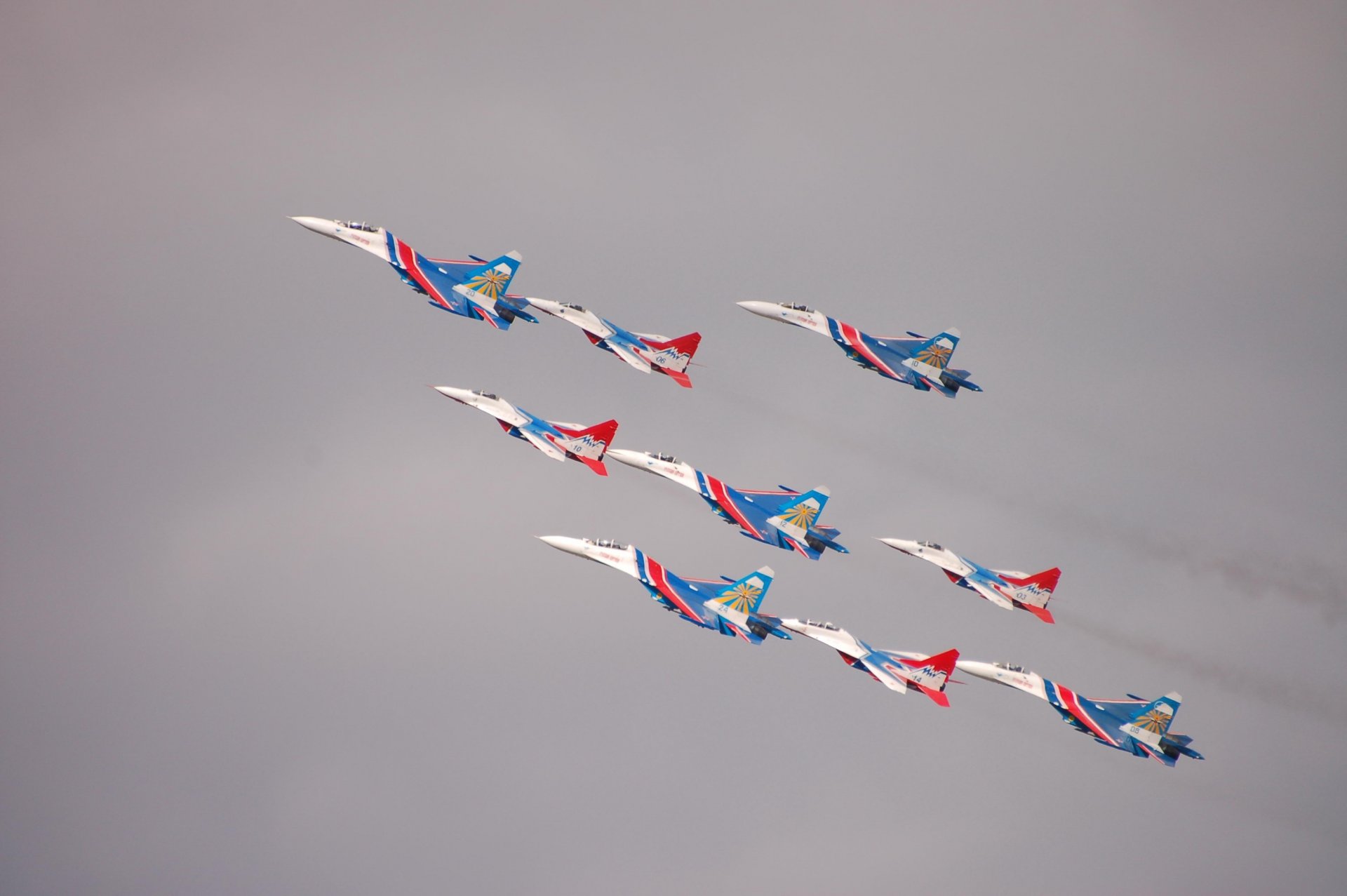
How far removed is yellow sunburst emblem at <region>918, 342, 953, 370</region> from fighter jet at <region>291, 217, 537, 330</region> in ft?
83.7

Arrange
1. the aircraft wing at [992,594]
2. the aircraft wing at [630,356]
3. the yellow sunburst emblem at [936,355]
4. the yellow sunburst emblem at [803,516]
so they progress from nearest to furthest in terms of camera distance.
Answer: the yellow sunburst emblem at [803,516] < the aircraft wing at [630,356] < the aircraft wing at [992,594] < the yellow sunburst emblem at [936,355]

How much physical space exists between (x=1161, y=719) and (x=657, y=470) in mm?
34983

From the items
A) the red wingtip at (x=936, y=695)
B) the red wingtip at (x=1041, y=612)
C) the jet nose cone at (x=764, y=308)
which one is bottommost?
the red wingtip at (x=936, y=695)

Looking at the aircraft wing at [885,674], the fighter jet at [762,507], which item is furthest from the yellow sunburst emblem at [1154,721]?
the fighter jet at [762,507]

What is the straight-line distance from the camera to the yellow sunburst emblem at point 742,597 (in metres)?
114

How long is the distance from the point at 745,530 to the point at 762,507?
6.23ft

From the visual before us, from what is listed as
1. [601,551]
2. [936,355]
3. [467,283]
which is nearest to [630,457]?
[601,551]

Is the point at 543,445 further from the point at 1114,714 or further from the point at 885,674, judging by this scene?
the point at 1114,714

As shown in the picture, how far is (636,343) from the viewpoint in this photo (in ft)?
398

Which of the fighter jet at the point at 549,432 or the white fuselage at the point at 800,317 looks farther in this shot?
the white fuselage at the point at 800,317

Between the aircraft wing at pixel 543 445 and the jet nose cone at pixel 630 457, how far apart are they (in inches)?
210

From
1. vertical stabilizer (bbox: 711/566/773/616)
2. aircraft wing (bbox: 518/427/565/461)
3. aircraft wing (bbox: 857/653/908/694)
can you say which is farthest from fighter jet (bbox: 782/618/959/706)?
aircraft wing (bbox: 518/427/565/461)

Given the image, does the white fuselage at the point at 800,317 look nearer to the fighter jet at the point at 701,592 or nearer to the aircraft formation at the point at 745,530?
the aircraft formation at the point at 745,530

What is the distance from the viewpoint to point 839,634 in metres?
117
